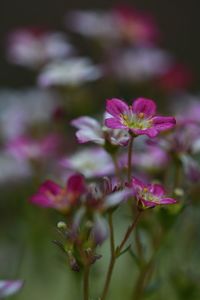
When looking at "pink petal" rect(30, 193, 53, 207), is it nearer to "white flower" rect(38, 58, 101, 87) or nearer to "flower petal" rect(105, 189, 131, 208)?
"flower petal" rect(105, 189, 131, 208)

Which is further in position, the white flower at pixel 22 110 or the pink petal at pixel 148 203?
the white flower at pixel 22 110

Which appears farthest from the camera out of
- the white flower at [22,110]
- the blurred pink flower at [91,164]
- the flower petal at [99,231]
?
the white flower at [22,110]

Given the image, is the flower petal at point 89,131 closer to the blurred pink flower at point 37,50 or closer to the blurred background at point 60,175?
the blurred background at point 60,175

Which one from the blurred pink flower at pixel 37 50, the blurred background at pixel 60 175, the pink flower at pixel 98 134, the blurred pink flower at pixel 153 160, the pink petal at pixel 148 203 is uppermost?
the pink flower at pixel 98 134

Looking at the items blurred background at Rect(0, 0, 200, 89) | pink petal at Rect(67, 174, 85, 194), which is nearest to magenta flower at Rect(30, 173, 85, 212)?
pink petal at Rect(67, 174, 85, 194)

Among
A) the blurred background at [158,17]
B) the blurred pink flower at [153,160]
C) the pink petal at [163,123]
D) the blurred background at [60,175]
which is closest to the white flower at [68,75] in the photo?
the blurred background at [60,175]

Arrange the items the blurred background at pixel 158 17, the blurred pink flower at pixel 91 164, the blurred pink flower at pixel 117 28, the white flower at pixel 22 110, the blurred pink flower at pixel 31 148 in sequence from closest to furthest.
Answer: the blurred pink flower at pixel 91 164
the blurred pink flower at pixel 31 148
the white flower at pixel 22 110
the blurred pink flower at pixel 117 28
the blurred background at pixel 158 17

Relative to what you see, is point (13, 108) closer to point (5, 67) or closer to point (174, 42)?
point (5, 67)

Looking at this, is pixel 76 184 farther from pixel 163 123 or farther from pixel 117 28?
pixel 117 28

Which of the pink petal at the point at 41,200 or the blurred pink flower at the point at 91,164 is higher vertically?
the pink petal at the point at 41,200
